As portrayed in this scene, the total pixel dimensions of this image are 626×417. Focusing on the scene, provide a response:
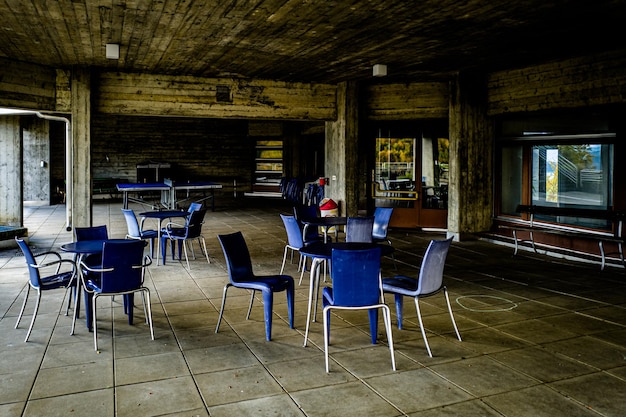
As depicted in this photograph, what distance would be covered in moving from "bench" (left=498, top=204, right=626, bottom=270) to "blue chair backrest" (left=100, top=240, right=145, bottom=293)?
6.17 m

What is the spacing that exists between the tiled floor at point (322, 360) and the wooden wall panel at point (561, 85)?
10.3 feet

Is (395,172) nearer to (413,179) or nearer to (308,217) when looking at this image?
(413,179)

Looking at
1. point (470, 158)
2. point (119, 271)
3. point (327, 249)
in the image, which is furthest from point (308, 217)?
point (470, 158)

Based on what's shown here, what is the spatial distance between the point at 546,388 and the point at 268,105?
8.59 m

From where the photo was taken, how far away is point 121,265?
4.84m

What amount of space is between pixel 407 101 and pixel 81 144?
643cm

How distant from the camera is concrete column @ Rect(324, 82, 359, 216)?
1157 cm

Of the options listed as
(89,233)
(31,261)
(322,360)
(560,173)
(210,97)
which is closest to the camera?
(322,360)

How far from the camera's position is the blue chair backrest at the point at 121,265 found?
4770 mm

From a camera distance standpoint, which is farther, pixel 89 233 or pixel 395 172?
pixel 395 172

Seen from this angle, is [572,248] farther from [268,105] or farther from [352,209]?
[268,105]

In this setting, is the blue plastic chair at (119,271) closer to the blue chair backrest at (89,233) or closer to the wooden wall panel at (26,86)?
the blue chair backrest at (89,233)

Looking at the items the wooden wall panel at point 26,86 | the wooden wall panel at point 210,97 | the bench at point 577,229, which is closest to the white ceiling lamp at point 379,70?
the wooden wall panel at point 210,97

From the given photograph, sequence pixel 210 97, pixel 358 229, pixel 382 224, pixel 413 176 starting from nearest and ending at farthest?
pixel 358 229
pixel 382 224
pixel 210 97
pixel 413 176
